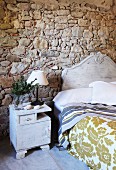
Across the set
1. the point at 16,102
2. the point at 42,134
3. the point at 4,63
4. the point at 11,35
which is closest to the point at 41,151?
the point at 42,134

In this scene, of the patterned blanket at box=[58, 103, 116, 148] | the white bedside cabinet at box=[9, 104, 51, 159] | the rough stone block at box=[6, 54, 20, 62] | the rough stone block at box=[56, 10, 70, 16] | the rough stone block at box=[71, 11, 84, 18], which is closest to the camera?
the patterned blanket at box=[58, 103, 116, 148]

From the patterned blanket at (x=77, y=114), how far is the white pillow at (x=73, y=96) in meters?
0.19

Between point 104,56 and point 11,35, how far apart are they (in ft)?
5.75

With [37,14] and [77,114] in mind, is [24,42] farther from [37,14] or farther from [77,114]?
[77,114]

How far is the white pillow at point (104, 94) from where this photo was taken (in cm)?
295

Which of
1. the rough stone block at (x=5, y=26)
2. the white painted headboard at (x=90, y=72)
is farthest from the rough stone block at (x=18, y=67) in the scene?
the white painted headboard at (x=90, y=72)

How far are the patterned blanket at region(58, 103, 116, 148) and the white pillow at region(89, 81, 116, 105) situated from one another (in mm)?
115

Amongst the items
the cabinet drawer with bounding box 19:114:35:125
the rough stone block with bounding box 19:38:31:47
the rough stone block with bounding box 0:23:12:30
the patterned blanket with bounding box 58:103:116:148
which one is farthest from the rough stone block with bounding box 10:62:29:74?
the patterned blanket with bounding box 58:103:116:148

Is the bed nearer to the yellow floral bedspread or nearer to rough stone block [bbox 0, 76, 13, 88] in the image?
the yellow floral bedspread

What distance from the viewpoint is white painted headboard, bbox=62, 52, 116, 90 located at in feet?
11.3

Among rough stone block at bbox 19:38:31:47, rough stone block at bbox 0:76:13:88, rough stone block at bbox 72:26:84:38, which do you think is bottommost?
rough stone block at bbox 0:76:13:88

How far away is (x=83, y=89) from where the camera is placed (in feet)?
10.8

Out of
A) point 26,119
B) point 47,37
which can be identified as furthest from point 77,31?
point 26,119

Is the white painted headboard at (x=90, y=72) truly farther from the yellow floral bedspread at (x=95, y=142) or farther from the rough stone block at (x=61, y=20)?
the yellow floral bedspread at (x=95, y=142)
